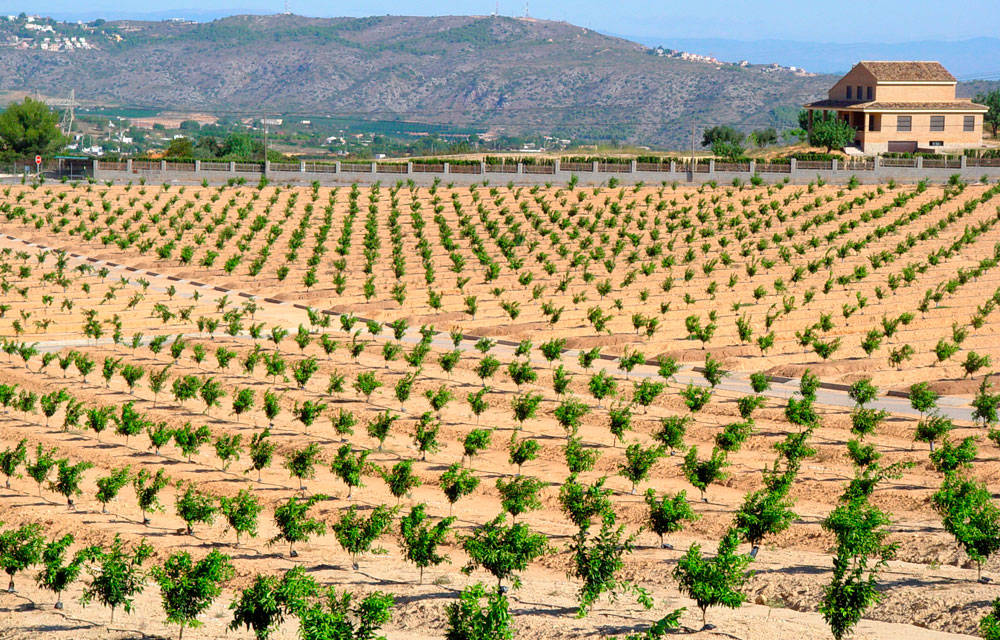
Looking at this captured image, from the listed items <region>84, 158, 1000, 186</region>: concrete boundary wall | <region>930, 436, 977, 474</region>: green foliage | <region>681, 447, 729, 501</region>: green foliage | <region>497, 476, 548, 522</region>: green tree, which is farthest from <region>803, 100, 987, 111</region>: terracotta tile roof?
<region>497, 476, 548, 522</region>: green tree

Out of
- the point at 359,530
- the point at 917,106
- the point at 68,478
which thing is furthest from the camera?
the point at 917,106

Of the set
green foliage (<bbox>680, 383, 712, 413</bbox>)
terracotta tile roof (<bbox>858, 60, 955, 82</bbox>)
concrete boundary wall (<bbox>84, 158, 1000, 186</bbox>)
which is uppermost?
terracotta tile roof (<bbox>858, 60, 955, 82</bbox>)

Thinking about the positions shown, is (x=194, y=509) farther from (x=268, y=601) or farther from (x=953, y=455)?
(x=953, y=455)

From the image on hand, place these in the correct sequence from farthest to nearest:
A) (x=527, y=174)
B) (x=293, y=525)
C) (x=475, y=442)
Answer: (x=527, y=174)
(x=475, y=442)
(x=293, y=525)

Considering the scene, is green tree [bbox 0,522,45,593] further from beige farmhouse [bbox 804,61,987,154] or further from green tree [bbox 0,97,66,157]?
green tree [bbox 0,97,66,157]

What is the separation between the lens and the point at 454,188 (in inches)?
3334

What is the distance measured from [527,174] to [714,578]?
68531mm

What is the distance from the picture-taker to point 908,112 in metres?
102

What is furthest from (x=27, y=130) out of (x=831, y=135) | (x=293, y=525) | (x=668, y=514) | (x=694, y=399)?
(x=668, y=514)

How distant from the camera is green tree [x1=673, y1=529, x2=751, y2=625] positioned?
20.2m

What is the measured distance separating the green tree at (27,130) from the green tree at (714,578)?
110m

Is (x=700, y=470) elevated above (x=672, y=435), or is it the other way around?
(x=672, y=435)

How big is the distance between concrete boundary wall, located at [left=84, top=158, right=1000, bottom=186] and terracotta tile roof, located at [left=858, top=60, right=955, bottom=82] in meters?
21.6

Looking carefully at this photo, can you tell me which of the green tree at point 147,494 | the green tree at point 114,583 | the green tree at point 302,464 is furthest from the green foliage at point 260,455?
the green tree at point 114,583
